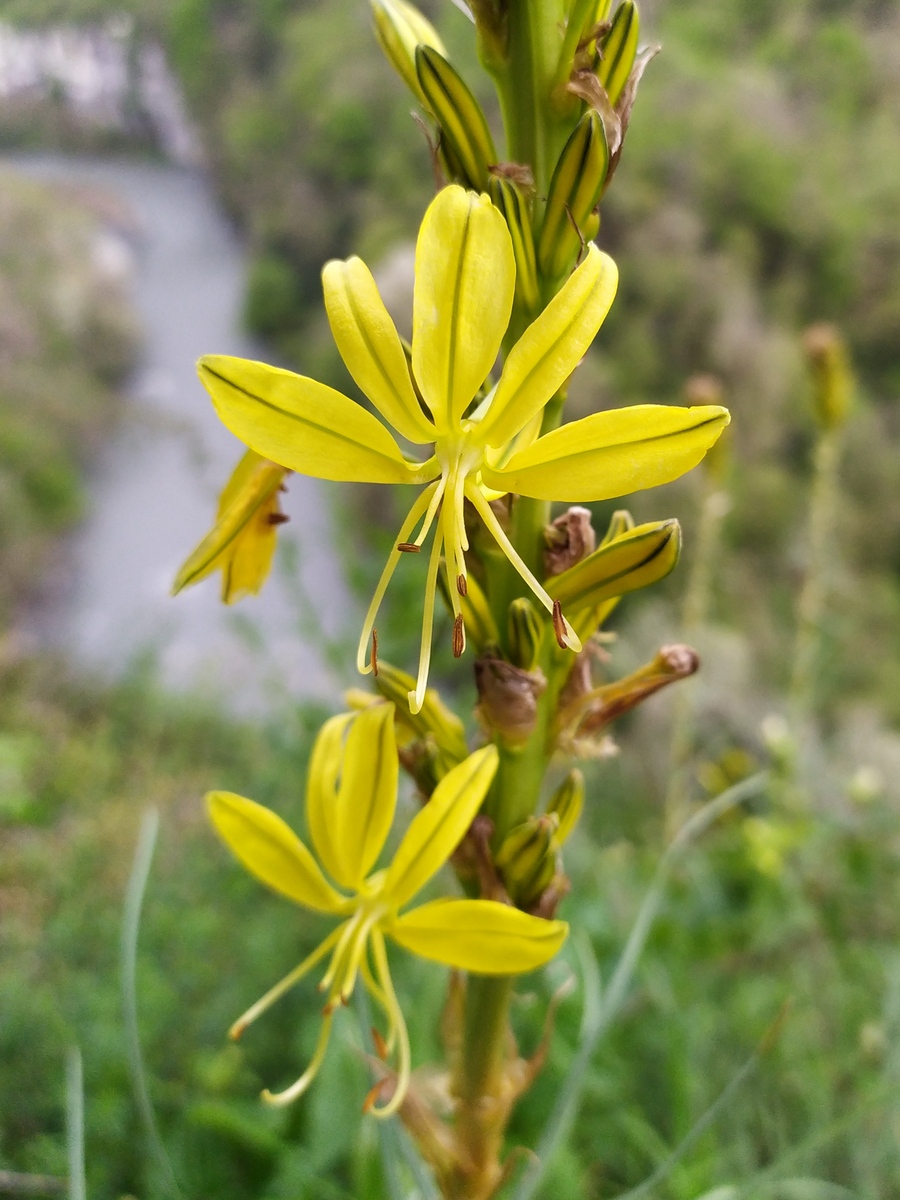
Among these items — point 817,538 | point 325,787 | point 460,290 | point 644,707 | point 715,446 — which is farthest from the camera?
point 644,707

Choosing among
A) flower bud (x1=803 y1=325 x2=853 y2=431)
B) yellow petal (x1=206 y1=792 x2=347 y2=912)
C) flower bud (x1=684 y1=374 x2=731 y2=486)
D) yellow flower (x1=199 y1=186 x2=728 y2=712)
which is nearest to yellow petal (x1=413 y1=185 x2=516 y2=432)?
yellow flower (x1=199 y1=186 x2=728 y2=712)

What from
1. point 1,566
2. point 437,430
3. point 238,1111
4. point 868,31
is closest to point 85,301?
point 1,566

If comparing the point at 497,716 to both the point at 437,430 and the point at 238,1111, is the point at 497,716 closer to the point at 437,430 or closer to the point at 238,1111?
the point at 437,430

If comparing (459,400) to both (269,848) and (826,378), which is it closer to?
(269,848)

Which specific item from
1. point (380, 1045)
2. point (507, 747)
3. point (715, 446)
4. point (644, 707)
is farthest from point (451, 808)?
point (644, 707)

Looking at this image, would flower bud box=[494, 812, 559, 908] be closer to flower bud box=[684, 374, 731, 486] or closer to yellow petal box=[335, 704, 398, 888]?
yellow petal box=[335, 704, 398, 888]
